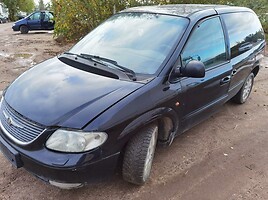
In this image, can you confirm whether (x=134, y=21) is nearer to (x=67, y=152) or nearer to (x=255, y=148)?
(x=67, y=152)

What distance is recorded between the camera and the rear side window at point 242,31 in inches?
152

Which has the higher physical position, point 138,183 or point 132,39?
point 132,39

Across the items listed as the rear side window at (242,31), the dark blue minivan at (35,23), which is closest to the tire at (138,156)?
the rear side window at (242,31)

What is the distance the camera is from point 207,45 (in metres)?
3.33

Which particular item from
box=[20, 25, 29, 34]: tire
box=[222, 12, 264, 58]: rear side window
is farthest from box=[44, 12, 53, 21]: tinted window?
box=[222, 12, 264, 58]: rear side window

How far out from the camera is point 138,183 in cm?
266

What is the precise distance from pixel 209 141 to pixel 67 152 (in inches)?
86.4

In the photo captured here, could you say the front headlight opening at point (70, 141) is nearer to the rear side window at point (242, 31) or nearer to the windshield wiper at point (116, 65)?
the windshield wiper at point (116, 65)

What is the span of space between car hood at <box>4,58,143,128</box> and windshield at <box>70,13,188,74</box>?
404 millimetres

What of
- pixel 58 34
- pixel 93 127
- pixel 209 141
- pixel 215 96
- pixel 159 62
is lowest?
pixel 58 34

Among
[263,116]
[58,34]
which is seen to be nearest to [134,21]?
[263,116]

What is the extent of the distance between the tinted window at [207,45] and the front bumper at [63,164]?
1404 millimetres

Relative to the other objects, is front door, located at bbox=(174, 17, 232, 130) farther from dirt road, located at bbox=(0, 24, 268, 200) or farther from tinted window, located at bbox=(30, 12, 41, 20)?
tinted window, located at bbox=(30, 12, 41, 20)

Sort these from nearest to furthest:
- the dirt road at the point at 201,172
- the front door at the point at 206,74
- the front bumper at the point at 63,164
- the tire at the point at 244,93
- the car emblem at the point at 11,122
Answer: the front bumper at the point at 63,164
the car emblem at the point at 11,122
the dirt road at the point at 201,172
the front door at the point at 206,74
the tire at the point at 244,93
